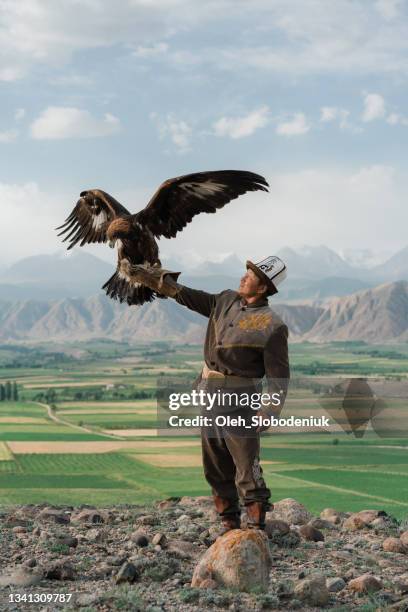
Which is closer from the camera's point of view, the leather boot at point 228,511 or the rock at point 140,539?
the leather boot at point 228,511

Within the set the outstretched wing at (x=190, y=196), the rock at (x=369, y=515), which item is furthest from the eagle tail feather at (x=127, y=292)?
the rock at (x=369, y=515)

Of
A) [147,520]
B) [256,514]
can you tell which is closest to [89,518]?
[147,520]

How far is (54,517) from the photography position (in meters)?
9.29

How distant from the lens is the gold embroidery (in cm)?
678

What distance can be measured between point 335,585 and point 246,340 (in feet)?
7.60

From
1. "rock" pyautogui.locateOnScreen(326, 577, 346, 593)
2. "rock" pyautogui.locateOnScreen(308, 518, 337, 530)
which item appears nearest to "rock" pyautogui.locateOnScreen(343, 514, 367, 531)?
"rock" pyautogui.locateOnScreen(308, 518, 337, 530)

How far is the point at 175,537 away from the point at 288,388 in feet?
8.78

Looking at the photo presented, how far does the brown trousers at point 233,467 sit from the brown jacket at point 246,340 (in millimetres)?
584

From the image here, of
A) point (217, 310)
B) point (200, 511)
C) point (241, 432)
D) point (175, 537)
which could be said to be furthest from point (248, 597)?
point (200, 511)

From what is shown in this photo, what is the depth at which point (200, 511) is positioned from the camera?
31.4 ft

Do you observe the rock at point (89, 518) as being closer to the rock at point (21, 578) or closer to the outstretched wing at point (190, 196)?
the rock at point (21, 578)

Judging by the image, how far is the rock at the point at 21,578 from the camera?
6.84 metres

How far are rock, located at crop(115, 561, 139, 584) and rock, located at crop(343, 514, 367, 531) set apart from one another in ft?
10.8

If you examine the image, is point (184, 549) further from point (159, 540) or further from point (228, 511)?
point (228, 511)
